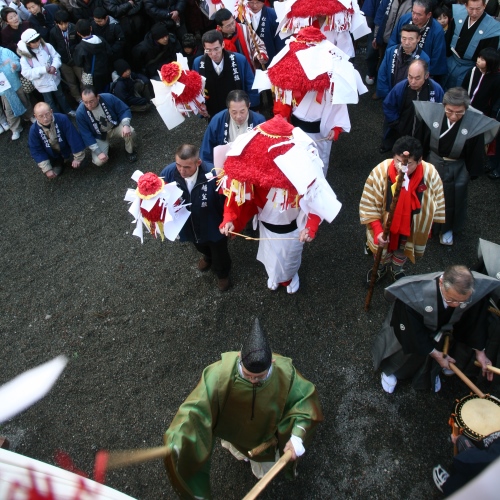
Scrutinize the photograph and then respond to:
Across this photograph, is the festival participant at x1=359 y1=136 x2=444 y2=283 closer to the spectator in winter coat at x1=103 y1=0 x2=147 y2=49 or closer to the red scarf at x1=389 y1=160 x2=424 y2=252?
the red scarf at x1=389 y1=160 x2=424 y2=252

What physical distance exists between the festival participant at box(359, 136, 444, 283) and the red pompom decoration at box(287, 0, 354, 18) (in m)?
2.64

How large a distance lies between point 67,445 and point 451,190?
4.58 metres

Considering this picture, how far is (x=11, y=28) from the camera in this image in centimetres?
745

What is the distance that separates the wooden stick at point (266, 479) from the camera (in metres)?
2.46

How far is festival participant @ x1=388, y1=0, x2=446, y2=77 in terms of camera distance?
5941mm

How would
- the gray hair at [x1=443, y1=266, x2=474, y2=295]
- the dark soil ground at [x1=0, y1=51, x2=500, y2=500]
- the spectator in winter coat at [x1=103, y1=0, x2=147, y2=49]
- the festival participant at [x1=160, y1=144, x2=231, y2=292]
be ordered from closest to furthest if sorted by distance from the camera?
the gray hair at [x1=443, y1=266, x2=474, y2=295], the dark soil ground at [x1=0, y1=51, x2=500, y2=500], the festival participant at [x1=160, y1=144, x2=231, y2=292], the spectator in winter coat at [x1=103, y1=0, x2=147, y2=49]

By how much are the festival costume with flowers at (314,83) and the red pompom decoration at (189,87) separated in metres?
0.92

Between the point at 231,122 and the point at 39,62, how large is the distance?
14.0 feet

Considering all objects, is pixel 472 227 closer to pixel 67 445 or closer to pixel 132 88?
pixel 67 445

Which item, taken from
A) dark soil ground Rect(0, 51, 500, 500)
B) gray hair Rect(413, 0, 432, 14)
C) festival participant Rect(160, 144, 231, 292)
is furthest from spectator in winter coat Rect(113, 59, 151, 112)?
gray hair Rect(413, 0, 432, 14)

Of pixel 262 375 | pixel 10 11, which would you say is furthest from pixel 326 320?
pixel 10 11

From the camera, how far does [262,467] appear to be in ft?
11.6

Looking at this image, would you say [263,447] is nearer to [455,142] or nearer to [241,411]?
[241,411]

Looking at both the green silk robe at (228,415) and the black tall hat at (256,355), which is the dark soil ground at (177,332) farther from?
the black tall hat at (256,355)
